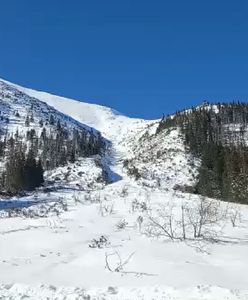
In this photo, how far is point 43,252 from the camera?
13.5 m

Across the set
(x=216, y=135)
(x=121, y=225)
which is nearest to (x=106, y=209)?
(x=121, y=225)

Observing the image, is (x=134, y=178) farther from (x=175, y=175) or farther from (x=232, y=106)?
(x=232, y=106)

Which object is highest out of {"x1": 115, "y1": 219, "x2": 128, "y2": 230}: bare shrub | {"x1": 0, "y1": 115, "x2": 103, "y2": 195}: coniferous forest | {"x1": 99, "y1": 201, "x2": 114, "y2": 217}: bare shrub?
{"x1": 0, "y1": 115, "x2": 103, "y2": 195}: coniferous forest

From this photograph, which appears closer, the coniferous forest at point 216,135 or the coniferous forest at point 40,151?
the coniferous forest at point 216,135

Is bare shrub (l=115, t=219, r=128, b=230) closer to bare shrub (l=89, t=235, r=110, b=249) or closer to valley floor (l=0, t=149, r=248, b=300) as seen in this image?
valley floor (l=0, t=149, r=248, b=300)

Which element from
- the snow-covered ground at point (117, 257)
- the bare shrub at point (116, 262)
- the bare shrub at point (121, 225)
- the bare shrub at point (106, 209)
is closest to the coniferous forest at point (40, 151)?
the bare shrub at point (106, 209)

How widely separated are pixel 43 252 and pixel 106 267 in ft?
8.63

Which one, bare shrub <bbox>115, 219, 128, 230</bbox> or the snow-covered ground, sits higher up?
bare shrub <bbox>115, 219, 128, 230</bbox>

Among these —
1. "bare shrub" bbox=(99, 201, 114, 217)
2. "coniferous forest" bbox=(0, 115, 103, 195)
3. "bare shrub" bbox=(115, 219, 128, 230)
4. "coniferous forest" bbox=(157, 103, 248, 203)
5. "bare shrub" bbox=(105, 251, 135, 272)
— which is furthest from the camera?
"coniferous forest" bbox=(0, 115, 103, 195)

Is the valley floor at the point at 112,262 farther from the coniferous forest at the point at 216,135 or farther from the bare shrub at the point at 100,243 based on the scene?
the coniferous forest at the point at 216,135

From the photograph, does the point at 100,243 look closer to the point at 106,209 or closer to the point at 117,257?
the point at 117,257

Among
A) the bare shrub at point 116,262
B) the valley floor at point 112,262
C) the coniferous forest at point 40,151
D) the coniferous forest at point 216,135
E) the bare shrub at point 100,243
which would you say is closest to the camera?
the valley floor at point 112,262

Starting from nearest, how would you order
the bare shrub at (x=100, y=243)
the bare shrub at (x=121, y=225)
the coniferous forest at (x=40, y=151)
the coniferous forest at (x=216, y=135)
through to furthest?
1. the bare shrub at (x=100, y=243)
2. the bare shrub at (x=121, y=225)
3. the coniferous forest at (x=216, y=135)
4. the coniferous forest at (x=40, y=151)

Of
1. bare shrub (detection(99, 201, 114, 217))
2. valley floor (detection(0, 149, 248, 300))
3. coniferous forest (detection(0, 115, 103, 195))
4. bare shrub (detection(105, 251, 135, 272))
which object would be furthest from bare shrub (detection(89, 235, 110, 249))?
coniferous forest (detection(0, 115, 103, 195))
